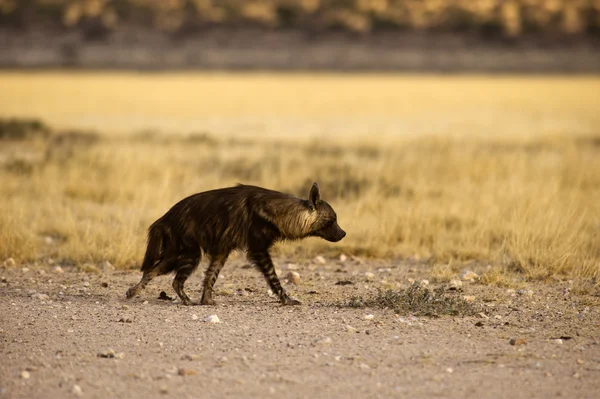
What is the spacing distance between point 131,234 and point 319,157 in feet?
33.2

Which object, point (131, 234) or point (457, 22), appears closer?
point (131, 234)

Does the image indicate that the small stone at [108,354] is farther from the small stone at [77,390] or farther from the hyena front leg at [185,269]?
the hyena front leg at [185,269]

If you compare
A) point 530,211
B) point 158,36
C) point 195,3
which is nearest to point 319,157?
point 530,211

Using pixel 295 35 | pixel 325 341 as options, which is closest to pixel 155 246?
pixel 325 341

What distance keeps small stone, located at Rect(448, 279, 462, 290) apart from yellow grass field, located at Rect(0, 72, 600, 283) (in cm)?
31

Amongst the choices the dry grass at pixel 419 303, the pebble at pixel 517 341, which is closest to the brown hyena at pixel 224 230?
the dry grass at pixel 419 303

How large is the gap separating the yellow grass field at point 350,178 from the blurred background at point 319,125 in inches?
2.0

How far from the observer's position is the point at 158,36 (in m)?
92.2

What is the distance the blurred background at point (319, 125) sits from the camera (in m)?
11.1

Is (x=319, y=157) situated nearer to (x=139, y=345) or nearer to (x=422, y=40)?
(x=139, y=345)

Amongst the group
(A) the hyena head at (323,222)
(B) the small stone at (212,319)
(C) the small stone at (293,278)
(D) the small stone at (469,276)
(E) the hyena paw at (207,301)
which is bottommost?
(C) the small stone at (293,278)

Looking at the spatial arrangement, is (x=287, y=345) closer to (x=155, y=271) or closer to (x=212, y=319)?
(x=212, y=319)

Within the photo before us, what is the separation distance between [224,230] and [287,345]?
1.50 metres

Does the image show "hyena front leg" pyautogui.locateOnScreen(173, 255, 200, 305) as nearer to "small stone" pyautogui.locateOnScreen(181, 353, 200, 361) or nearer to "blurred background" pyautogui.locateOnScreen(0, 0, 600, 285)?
"small stone" pyautogui.locateOnScreen(181, 353, 200, 361)
